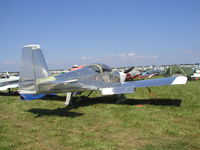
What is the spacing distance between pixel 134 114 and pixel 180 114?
179 centimetres

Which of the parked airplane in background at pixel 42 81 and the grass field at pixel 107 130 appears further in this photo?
the parked airplane in background at pixel 42 81

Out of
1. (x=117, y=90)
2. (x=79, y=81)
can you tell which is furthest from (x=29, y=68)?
(x=117, y=90)

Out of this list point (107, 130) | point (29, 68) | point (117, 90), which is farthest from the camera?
point (117, 90)

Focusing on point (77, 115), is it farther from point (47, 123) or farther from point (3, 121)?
point (3, 121)

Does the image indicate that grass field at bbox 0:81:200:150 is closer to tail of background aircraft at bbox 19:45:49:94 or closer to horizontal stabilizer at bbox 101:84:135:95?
horizontal stabilizer at bbox 101:84:135:95

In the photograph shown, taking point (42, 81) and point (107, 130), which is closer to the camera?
point (107, 130)

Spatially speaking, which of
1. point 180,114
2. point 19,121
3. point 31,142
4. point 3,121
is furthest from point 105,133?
A: point 3,121

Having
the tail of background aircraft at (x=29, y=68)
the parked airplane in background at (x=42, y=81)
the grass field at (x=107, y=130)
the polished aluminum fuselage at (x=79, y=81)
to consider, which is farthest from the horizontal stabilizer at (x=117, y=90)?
the tail of background aircraft at (x=29, y=68)

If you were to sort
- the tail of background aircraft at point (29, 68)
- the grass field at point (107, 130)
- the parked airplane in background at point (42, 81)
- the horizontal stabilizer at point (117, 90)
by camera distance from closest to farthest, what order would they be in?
the grass field at point (107, 130) → the parked airplane in background at point (42, 81) → the tail of background aircraft at point (29, 68) → the horizontal stabilizer at point (117, 90)

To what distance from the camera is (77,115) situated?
761 cm

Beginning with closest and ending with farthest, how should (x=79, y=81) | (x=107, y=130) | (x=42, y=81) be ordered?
(x=107, y=130)
(x=42, y=81)
(x=79, y=81)

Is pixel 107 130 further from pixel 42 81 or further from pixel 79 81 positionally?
pixel 79 81

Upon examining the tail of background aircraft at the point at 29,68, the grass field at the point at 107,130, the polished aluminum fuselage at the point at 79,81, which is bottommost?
the grass field at the point at 107,130

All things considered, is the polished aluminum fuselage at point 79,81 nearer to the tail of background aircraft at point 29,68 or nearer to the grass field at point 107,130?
the tail of background aircraft at point 29,68
